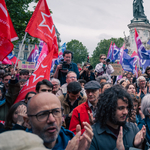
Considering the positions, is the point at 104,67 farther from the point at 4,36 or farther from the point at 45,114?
the point at 45,114

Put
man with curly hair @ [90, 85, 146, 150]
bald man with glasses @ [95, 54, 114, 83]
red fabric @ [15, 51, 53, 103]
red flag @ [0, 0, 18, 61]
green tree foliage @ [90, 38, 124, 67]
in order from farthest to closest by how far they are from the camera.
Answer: green tree foliage @ [90, 38, 124, 67], bald man with glasses @ [95, 54, 114, 83], red fabric @ [15, 51, 53, 103], red flag @ [0, 0, 18, 61], man with curly hair @ [90, 85, 146, 150]

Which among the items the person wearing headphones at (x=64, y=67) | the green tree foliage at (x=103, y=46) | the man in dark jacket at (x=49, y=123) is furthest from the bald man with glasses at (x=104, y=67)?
the green tree foliage at (x=103, y=46)

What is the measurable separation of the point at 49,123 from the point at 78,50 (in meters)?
83.5

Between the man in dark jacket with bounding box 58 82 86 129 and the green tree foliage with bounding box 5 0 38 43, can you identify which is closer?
the man in dark jacket with bounding box 58 82 86 129

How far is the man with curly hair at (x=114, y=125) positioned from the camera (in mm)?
2127

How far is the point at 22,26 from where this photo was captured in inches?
512

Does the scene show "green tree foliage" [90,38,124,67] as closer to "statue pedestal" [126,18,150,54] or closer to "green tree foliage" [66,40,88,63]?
"green tree foliage" [66,40,88,63]

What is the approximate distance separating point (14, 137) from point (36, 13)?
183 inches

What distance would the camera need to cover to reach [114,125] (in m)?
2.26

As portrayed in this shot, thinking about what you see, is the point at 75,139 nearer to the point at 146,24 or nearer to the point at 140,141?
the point at 140,141

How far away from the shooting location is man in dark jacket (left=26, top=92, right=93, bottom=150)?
1773 millimetres

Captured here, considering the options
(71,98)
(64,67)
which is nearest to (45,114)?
(71,98)

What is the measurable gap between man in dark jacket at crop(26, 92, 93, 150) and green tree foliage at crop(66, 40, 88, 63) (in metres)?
79.4

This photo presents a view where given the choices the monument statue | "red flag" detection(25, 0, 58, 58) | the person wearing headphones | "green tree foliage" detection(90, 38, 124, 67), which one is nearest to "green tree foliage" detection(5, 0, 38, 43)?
"red flag" detection(25, 0, 58, 58)
